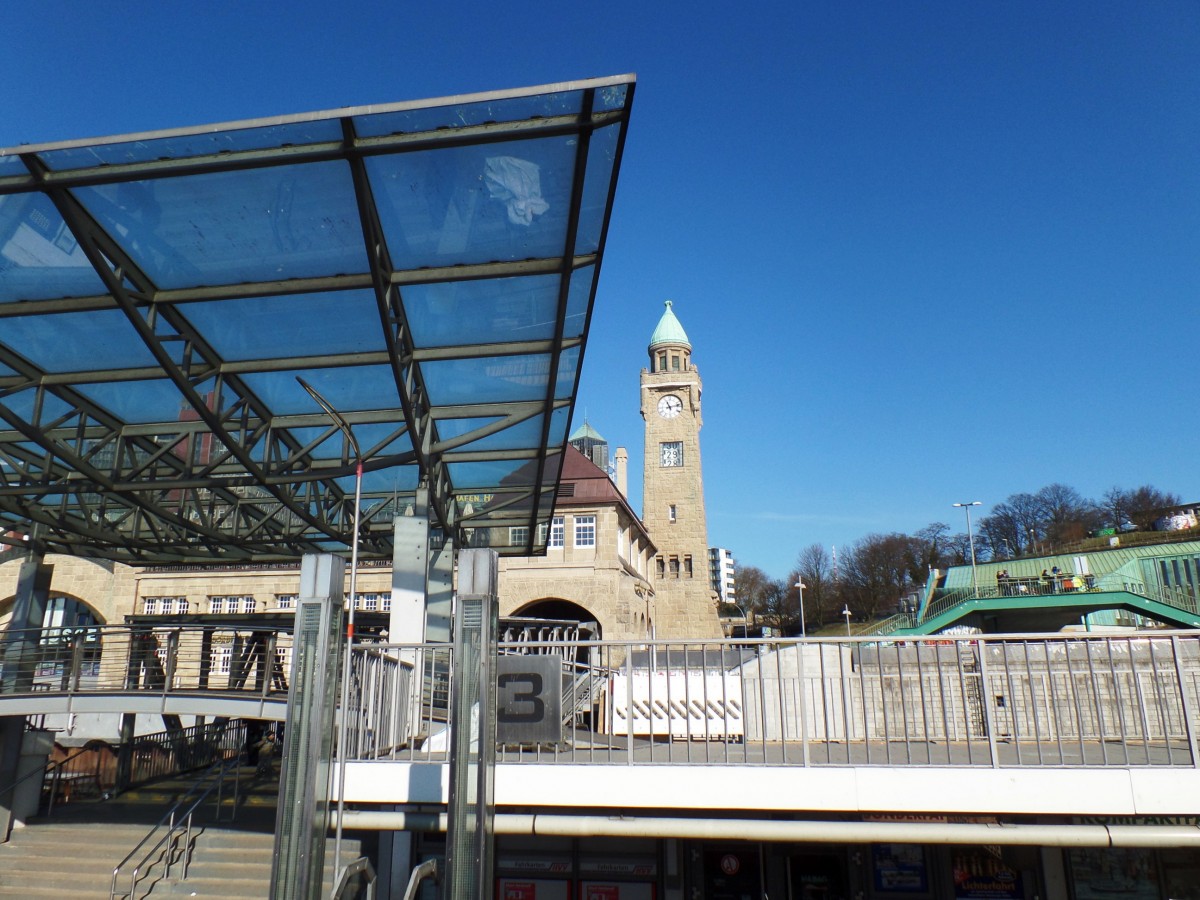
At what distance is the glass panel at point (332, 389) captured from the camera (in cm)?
1359

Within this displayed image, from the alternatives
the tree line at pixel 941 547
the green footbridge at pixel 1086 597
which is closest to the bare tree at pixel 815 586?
the tree line at pixel 941 547

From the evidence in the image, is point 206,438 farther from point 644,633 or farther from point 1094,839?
point 644,633

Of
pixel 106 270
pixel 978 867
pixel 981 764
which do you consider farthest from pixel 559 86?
pixel 978 867

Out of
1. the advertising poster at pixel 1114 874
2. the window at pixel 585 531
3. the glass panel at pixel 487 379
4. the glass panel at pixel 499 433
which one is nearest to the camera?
the advertising poster at pixel 1114 874

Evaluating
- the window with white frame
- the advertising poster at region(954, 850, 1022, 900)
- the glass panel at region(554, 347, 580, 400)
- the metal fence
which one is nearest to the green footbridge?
the metal fence

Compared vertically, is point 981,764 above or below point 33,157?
below

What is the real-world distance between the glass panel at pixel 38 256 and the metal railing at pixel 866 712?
6.33 m

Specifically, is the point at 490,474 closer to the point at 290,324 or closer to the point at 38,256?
the point at 290,324

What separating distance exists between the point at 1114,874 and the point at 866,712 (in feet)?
12.3

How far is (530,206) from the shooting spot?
9977 millimetres

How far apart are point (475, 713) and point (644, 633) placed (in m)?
46.3

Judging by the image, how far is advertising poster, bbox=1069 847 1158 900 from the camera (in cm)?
903

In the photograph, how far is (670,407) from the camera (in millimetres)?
64500

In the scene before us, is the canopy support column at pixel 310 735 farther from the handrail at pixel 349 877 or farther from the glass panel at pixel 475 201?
the glass panel at pixel 475 201
